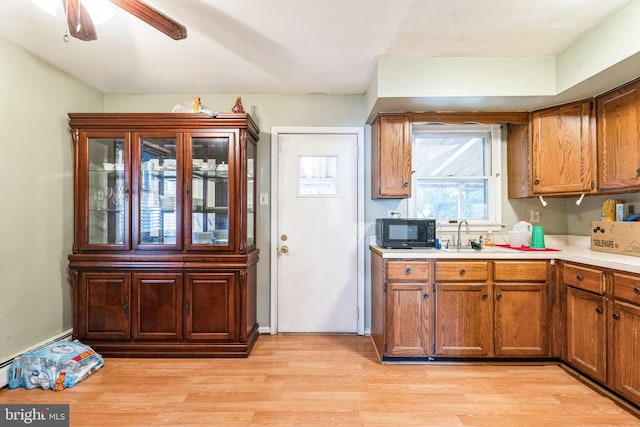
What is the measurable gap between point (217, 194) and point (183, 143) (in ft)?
1.64

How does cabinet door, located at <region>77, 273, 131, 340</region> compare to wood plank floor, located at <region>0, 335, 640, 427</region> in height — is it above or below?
above

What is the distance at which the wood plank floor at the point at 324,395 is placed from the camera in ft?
6.41

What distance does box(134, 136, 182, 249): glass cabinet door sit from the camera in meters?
2.83

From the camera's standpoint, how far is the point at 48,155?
105 inches

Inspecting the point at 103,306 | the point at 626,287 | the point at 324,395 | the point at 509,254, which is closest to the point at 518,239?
the point at 509,254

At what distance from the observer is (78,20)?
157 cm

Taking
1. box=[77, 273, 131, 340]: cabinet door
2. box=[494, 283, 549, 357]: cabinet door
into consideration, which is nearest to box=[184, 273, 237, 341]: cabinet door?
box=[77, 273, 131, 340]: cabinet door

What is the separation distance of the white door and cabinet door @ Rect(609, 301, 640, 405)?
6.14 feet

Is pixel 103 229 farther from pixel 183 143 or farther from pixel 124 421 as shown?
pixel 124 421

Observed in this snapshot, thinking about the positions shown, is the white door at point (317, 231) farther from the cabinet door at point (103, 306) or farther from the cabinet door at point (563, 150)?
the cabinet door at point (563, 150)

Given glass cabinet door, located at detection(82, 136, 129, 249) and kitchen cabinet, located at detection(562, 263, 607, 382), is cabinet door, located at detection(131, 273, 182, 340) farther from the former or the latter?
kitchen cabinet, located at detection(562, 263, 607, 382)

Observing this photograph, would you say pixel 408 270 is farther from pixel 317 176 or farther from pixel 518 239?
pixel 317 176

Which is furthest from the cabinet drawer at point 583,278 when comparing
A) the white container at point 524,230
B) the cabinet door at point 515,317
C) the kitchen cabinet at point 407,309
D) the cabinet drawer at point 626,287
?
the kitchen cabinet at point 407,309

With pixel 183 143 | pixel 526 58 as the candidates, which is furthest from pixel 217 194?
pixel 526 58
